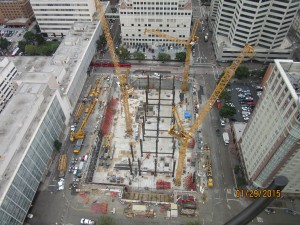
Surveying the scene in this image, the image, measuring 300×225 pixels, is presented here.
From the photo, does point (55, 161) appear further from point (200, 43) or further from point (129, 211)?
point (200, 43)

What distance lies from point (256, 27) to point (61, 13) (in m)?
100

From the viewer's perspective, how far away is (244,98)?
382 ft

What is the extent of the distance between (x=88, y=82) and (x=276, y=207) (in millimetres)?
92603

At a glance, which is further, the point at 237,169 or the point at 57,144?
the point at 57,144

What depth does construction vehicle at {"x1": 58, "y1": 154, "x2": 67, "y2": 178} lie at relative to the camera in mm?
91562

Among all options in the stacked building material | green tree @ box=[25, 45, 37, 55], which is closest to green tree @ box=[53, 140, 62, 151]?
the stacked building material

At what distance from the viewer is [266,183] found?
77.8 meters

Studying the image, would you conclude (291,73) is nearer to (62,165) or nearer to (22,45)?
(62,165)

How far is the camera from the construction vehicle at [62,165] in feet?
300

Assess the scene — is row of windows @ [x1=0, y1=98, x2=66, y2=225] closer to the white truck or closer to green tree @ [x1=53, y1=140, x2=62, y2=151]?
→ green tree @ [x1=53, y1=140, x2=62, y2=151]

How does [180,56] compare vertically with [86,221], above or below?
above

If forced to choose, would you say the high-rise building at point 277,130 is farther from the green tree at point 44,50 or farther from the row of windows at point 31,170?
the green tree at point 44,50

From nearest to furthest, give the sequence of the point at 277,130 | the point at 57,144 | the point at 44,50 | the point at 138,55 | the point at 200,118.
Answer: the point at 277,130, the point at 200,118, the point at 57,144, the point at 138,55, the point at 44,50

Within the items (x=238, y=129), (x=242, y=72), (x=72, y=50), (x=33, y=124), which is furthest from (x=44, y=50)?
(x=238, y=129)
